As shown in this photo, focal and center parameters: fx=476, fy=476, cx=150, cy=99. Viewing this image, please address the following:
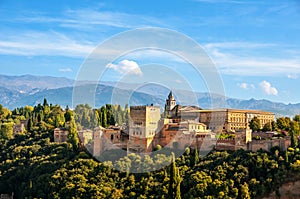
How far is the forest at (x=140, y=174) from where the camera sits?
2198 centimetres

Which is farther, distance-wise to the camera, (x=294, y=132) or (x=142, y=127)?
(x=142, y=127)

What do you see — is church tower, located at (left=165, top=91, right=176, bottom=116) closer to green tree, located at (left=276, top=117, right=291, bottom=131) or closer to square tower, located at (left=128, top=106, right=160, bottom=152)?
square tower, located at (left=128, top=106, right=160, bottom=152)

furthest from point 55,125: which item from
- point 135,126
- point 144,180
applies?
point 144,180

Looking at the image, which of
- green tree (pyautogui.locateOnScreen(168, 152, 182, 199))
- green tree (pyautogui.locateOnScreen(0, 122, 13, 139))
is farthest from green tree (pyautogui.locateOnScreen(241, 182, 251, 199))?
green tree (pyautogui.locateOnScreen(0, 122, 13, 139))

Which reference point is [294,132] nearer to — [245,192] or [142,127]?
[245,192]

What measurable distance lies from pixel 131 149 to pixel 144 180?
2365 millimetres

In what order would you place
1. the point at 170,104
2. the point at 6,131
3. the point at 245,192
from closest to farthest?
the point at 245,192 < the point at 170,104 < the point at 6,131

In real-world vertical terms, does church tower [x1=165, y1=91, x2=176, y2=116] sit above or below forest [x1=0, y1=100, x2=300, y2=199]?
above

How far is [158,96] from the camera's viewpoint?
2916 cm

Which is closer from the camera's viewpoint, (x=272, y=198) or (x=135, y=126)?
(x=272, y=198)

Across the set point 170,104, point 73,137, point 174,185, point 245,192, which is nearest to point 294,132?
point 245,192

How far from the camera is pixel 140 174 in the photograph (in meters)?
24.5

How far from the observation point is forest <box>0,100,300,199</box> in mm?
21984

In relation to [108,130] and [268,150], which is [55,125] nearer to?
[108,130]
